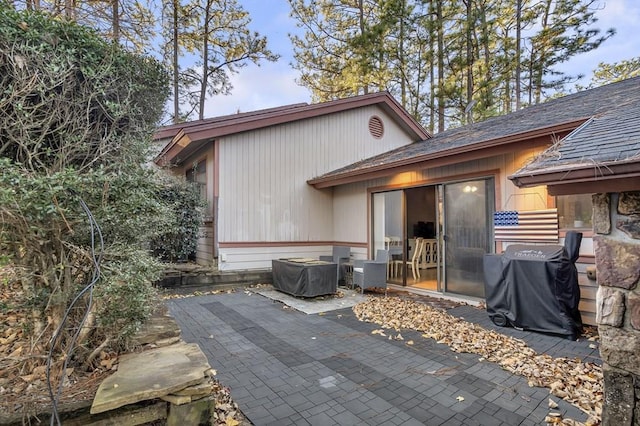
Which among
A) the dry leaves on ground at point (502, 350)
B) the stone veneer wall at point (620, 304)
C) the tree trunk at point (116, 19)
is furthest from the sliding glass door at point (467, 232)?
the tree trunk at point (116, 19)

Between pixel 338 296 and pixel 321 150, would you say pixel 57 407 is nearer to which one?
pixel 338 296

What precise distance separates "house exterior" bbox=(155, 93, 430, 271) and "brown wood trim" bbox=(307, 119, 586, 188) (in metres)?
1.24

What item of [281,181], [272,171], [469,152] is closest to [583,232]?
[469,152]

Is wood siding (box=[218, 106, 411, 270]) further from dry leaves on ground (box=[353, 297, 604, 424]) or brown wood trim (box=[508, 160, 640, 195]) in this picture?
brown wood trim (box=[508, 160, 640, 195])

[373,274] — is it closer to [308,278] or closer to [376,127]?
[308,278]

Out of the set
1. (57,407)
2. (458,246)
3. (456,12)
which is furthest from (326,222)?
(456,12)

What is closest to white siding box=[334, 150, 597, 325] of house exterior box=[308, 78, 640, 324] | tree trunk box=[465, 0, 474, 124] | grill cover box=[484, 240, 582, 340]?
house exterior box=[308, 78, 640, 324]

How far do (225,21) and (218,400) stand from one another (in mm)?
15364

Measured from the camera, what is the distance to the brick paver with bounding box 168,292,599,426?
2.49 metres

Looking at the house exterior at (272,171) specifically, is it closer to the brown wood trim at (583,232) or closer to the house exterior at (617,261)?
the brown wood trim at (583,232)

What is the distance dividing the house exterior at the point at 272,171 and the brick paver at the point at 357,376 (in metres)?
2.89

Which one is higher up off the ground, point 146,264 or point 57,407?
point 146,264

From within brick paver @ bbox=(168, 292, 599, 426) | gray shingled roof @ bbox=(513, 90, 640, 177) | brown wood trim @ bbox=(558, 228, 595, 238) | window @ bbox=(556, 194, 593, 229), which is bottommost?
brick paver @ bbox=(168, 292, 599, 426)

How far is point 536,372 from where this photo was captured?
123 inches
